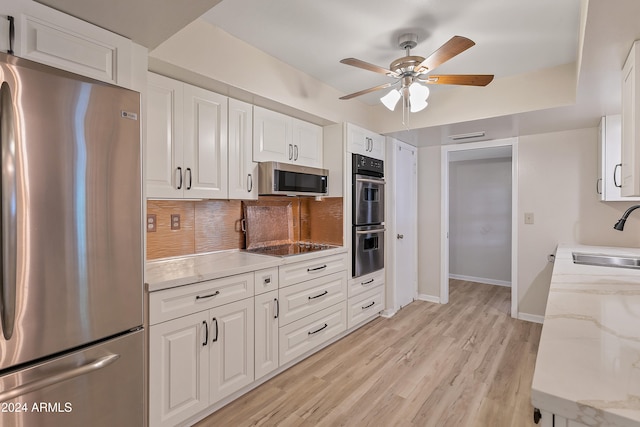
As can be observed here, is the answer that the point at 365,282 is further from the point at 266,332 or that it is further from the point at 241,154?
the point at 241,154

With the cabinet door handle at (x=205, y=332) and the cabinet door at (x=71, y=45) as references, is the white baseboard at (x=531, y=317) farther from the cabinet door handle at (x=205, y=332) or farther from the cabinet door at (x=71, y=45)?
the cabinet door at (x=71, y=45)

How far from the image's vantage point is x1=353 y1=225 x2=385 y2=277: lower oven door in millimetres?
3193

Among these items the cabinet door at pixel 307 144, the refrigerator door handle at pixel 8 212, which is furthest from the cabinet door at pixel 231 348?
the cabinet door at pixel 307 144

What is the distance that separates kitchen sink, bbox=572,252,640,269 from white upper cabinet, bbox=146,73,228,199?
9.14ft

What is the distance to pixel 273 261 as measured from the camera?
7.57 feet

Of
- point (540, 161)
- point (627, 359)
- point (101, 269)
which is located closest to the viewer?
point (627, 359)

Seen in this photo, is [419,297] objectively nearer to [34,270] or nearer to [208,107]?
[208,107]

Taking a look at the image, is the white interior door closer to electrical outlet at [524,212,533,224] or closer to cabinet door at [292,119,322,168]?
cabinet door at [292,119,322,168]

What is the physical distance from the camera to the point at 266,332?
2.27 metres

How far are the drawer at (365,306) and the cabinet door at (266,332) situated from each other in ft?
3.35

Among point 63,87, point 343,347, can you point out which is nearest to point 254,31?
point 63,87

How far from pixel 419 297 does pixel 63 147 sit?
4.21m

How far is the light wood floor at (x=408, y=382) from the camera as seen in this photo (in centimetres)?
195

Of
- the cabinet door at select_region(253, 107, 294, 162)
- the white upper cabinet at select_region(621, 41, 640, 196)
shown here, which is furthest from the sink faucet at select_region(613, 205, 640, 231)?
the cabinet door at select_region(253, 107, 294, 162)
